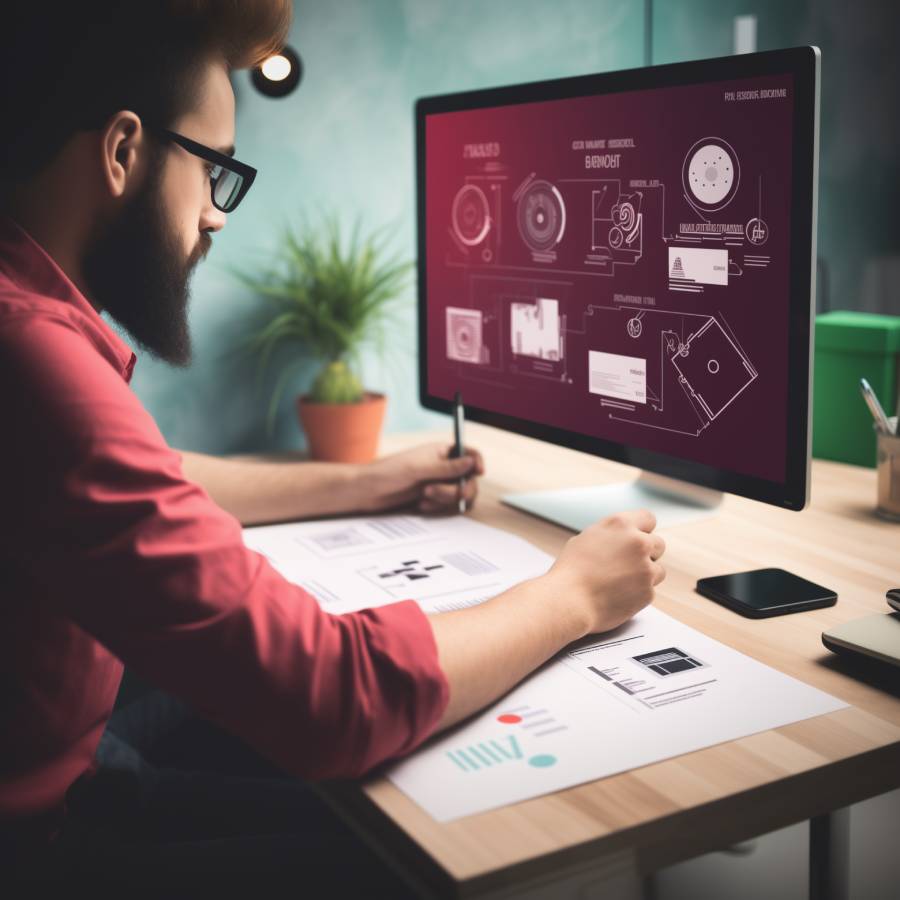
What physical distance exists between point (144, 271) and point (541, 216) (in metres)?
0.57

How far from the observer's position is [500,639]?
0.85 metres

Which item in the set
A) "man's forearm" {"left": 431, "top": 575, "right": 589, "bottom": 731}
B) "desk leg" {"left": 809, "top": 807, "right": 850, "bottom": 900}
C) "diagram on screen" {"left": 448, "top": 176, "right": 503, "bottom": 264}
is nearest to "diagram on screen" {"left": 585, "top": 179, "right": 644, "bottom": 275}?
"diagram on screen" {"left": 448, "top": 176, "right": 503, "bottom": 264}

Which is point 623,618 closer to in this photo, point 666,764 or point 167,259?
point 666,764

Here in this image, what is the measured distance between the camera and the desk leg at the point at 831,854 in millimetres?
1130

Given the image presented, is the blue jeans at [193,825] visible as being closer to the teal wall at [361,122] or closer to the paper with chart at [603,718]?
the paper with chart at [603,718]

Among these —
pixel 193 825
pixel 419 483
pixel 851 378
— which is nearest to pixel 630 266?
pixel 419 483

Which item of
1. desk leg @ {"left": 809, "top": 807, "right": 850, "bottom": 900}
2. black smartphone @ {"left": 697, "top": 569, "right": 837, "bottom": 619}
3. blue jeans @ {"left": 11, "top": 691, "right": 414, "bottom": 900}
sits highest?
black smartphone @ {"left": 697, "top": 569, "right": 837, "bottom": 619}

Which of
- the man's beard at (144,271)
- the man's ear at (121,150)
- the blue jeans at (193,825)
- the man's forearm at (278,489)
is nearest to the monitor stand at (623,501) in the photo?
the man's forearm at (278,489)

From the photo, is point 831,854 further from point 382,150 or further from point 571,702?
point 382,150

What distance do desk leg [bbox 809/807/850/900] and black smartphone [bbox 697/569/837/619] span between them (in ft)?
0.83

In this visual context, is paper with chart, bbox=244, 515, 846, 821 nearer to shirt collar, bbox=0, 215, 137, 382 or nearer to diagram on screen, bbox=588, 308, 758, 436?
diagram on screen, bbox=588, 308, 758, 436

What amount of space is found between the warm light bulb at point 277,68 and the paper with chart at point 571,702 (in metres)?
0.86

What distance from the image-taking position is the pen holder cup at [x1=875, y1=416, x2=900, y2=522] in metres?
1.33

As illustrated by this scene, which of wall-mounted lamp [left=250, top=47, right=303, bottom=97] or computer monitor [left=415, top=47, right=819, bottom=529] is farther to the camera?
wall-mounted lamp [left=250, top=47, right=303, bottom=97]
